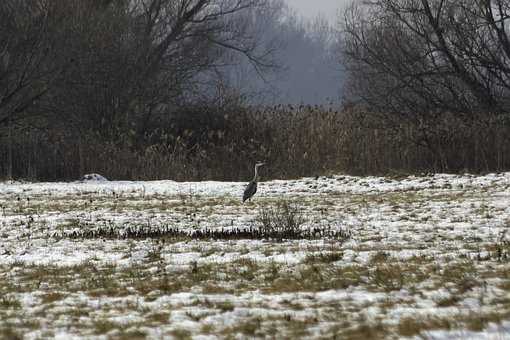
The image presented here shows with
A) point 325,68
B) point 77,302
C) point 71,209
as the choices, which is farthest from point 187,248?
point 325,68

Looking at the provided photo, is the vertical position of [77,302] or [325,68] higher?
[325,68]

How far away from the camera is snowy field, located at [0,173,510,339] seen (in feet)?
16.2

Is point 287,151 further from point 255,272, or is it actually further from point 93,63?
point 255,272

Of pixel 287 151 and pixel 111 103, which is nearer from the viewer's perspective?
pixel 287 151

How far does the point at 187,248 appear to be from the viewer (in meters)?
9.05

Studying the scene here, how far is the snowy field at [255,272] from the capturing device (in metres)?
4.94

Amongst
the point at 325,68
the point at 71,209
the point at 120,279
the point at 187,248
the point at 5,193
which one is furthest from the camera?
the point at 325,68

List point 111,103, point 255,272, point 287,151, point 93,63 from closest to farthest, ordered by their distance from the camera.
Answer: point 255,272 < point 287,151 < point 93,63 < point 111,103

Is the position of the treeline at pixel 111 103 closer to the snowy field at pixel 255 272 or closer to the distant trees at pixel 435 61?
the distant trees at pixel 435 61

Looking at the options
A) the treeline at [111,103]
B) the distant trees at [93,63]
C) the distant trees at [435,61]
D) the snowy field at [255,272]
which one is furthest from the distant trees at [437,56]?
the snowy field at [255,272]

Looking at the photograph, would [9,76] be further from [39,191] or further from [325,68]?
[325,68]

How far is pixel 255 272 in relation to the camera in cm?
706

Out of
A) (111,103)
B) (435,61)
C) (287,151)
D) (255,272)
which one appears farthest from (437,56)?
(255,272)

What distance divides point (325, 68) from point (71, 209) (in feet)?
345
